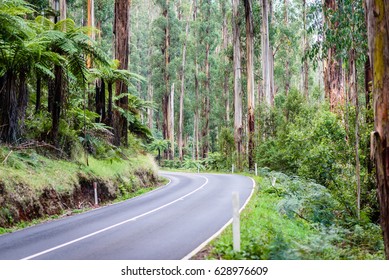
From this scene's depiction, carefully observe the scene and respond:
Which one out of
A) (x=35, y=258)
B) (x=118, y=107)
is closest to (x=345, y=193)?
(x=35, y=258)

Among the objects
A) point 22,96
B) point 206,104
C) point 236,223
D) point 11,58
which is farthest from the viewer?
point 206,104

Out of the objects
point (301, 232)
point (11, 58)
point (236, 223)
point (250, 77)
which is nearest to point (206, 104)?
point (250, 77)

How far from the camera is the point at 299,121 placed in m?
21.9

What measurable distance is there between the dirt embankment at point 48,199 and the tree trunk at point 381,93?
8606 millimetres

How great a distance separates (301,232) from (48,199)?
7.21 metres

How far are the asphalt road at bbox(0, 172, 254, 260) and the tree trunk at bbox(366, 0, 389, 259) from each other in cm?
344

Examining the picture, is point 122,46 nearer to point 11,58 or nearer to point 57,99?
point 57,99

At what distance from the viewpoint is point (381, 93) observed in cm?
561

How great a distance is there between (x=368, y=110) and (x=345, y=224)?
316 centimetres

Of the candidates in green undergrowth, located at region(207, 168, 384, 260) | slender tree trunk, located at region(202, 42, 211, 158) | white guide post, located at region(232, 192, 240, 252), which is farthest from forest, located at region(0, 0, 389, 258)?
slender tree trunk, located at region(202, 42, 211, 158)

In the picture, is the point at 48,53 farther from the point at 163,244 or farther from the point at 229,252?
the point at 229,252

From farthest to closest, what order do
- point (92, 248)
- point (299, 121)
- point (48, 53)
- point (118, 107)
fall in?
point (299, 121)
point (118, 107)
point (48, 53)
point (92, 248)

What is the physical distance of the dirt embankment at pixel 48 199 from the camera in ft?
34.7

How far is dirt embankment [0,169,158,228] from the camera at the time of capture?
10.6 meters
